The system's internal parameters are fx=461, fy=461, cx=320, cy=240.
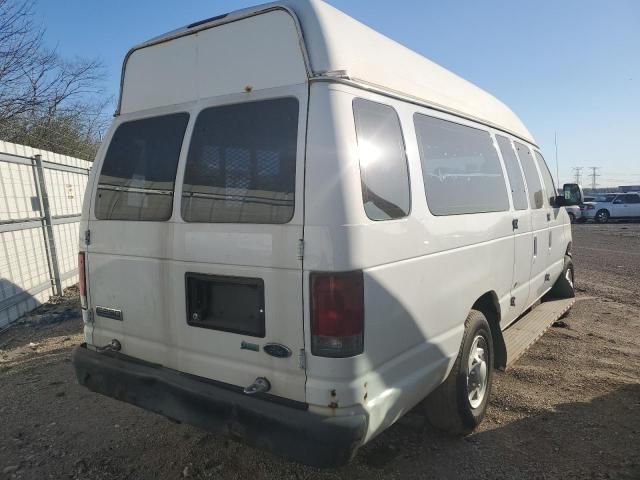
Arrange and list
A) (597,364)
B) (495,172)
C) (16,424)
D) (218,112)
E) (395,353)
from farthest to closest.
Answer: (597,364) < (495,172) < (16,424) < (218,112) < (395,353)

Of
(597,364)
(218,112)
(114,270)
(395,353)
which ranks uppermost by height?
(218,112)

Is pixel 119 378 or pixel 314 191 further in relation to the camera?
pixel 119 378

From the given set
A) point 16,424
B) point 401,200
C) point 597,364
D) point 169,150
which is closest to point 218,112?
point 169,150

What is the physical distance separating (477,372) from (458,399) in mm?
419

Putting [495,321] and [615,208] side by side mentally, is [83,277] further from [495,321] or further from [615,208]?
[615,208]

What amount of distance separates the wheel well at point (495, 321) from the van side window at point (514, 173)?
100 centimetres

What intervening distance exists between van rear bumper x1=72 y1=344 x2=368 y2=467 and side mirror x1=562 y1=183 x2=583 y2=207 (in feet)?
15.1

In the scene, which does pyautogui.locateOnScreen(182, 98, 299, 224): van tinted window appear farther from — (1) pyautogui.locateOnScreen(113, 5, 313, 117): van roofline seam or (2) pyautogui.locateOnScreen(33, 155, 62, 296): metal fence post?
(2) pyautogui.locateOnScreen(33, 155, 62, 296): metal fence post

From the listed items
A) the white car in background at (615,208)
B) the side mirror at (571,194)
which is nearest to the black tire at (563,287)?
the side mirror at (571,194)

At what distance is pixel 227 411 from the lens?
2412 millimetres

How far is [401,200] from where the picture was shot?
2.53 meters

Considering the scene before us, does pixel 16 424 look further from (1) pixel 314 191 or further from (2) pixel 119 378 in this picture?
(1) pixel 314 191

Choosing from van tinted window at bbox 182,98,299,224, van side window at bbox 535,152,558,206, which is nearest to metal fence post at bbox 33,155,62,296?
van tinted window at bbox 182,98,299,224

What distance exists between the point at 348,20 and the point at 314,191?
3.38 ft
